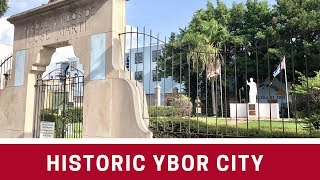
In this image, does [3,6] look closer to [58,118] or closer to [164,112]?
[58,118]

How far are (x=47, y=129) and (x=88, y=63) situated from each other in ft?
6.79

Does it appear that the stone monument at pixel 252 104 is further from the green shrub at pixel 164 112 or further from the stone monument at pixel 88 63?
the stone monument at pixel 88 63

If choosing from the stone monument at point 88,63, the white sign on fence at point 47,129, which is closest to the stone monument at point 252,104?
the stone monument at point 88,63

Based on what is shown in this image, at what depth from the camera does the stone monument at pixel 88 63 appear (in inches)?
256

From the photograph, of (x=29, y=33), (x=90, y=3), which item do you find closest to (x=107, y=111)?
(x=90, y=3)

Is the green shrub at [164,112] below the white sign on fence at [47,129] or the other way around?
the other way around

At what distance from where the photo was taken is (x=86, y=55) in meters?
7.20

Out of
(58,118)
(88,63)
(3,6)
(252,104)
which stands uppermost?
(3,6)

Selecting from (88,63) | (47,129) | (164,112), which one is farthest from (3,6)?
(164,112)

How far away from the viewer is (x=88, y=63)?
7.14m

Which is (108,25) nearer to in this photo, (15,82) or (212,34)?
(15,82)

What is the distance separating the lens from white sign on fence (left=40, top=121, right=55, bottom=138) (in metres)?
7.64

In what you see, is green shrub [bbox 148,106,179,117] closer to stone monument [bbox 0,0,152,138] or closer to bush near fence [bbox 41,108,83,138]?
stone monument [bbox 0,0,152,138]

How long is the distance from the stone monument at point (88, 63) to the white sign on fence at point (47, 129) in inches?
35.8
